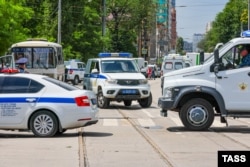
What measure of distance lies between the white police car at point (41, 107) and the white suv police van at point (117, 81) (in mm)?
9486

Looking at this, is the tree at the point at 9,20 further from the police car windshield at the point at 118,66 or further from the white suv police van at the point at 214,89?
the white suv police van at the point at 214,89

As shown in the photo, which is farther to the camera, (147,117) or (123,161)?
(147,117)

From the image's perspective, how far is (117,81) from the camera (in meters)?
23.9

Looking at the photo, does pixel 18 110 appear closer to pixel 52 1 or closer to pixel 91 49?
pixel 52 1

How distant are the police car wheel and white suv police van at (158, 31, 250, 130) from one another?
3.27 meters

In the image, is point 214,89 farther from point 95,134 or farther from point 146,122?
point 146,122

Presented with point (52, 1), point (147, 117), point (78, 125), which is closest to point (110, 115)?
point (147, 117)

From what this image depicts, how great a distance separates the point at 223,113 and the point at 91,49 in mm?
49522

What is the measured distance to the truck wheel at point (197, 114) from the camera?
625 inches

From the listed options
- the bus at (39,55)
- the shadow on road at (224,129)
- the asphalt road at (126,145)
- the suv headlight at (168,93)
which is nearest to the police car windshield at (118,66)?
the asphalt road at (126,145)

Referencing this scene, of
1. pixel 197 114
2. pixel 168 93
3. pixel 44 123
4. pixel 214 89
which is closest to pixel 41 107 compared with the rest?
pixel 44 123

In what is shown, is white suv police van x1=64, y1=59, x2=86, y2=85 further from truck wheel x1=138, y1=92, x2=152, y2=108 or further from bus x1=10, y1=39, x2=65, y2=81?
truck wheel x1=138, y1=92, x2=152, y2=108

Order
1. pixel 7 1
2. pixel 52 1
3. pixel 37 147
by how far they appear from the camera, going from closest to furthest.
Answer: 1. pixel 37 147
2. pixel 7 1
3. pixel 52 1

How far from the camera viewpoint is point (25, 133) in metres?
15.4
